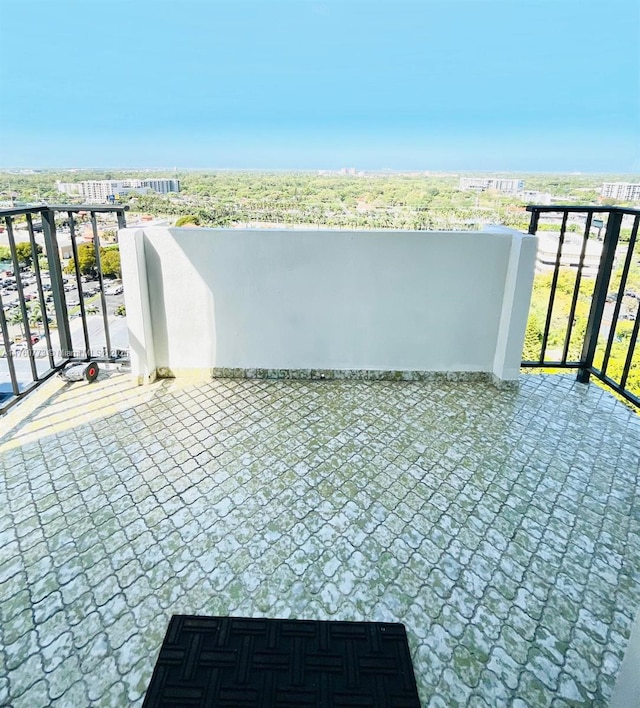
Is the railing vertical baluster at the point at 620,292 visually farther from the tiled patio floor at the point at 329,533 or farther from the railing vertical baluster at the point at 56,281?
the railing vertical baluster at the point at 56,281

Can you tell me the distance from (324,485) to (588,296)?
254cm

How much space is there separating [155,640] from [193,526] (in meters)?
0.51

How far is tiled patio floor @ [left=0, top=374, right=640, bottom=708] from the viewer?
1321mm

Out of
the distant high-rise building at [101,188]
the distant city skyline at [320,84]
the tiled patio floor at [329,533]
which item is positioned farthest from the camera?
the distant city skyline at [320,84]

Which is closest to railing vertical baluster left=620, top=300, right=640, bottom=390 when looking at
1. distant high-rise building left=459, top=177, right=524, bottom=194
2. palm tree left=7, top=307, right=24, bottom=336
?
distant high-rise building left=459, top=177, right=524, bottom=194

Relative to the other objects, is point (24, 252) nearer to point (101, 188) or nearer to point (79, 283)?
point (79, 283)

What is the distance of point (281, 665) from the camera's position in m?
1.28

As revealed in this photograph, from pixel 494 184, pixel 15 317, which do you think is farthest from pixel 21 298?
pixel 494 184

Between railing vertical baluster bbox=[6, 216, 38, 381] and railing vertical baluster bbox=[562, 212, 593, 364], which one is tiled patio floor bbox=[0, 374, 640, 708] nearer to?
railing vertical baluster bbox=[6, 216, 38, 381]

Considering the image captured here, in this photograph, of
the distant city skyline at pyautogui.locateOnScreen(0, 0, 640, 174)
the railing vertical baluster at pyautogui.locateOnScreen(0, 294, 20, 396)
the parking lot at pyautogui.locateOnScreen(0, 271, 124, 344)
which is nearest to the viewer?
the railing vertical baluster at pyautogui.locateOnScreen(0, 294, 20, 396)

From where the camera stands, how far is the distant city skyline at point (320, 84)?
4.12 m

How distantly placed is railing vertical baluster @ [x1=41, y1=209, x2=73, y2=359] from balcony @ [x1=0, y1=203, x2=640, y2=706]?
34 centimetres

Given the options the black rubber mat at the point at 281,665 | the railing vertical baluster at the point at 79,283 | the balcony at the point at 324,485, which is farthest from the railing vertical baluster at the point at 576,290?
the railing vertical baluster at the point at 79,283

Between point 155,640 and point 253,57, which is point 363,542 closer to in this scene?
point 155,640
